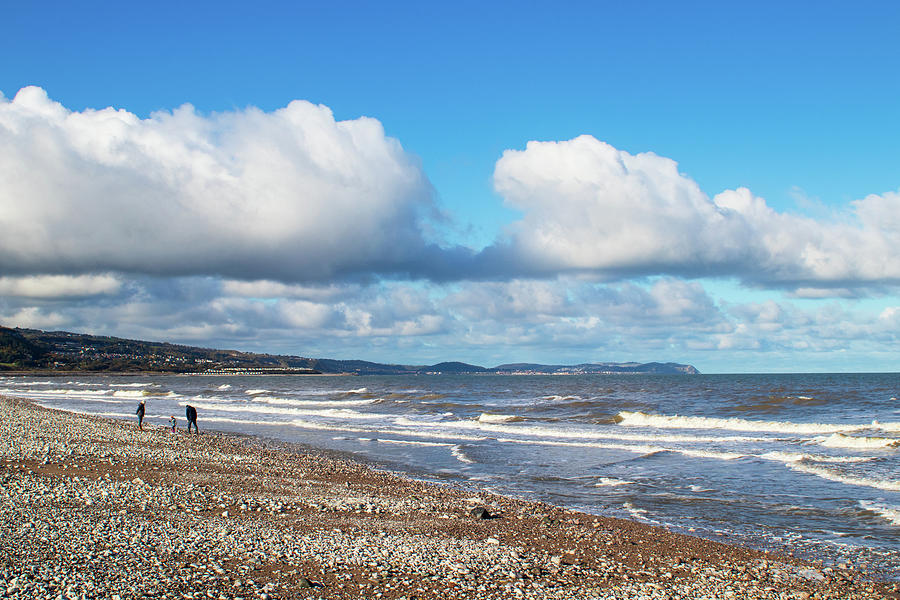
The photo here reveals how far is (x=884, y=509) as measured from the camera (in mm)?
15156

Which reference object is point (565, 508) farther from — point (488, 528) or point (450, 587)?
point (450, 587)

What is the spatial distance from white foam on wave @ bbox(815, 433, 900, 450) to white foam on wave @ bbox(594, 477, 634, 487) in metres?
13.2

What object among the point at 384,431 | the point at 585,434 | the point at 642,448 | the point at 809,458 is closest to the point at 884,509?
the point at 809,458

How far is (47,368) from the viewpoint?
187 metres

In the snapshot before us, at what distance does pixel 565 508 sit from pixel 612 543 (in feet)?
11.7

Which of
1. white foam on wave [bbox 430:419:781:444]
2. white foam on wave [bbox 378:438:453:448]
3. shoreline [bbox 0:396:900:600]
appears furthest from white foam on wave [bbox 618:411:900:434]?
shoreline [bbox 0:396:900:600]

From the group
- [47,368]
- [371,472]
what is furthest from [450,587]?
[47,368]

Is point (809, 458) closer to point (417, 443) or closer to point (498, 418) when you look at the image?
point (417, 443)

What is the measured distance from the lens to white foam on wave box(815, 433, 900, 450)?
Result: 26641 mm

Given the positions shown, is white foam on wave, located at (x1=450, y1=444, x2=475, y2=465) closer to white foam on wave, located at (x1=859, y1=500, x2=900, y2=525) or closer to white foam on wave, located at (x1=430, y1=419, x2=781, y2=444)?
white foam on wave, located at (x1=430, y1=419, x2=781, y2=444)

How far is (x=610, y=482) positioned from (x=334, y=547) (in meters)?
10.8

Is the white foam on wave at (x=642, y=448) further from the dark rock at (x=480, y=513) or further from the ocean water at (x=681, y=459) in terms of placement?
the dark rock at (x=480, y=513)

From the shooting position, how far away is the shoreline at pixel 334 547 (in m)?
8.70

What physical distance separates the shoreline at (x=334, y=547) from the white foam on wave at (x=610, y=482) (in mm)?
3911
